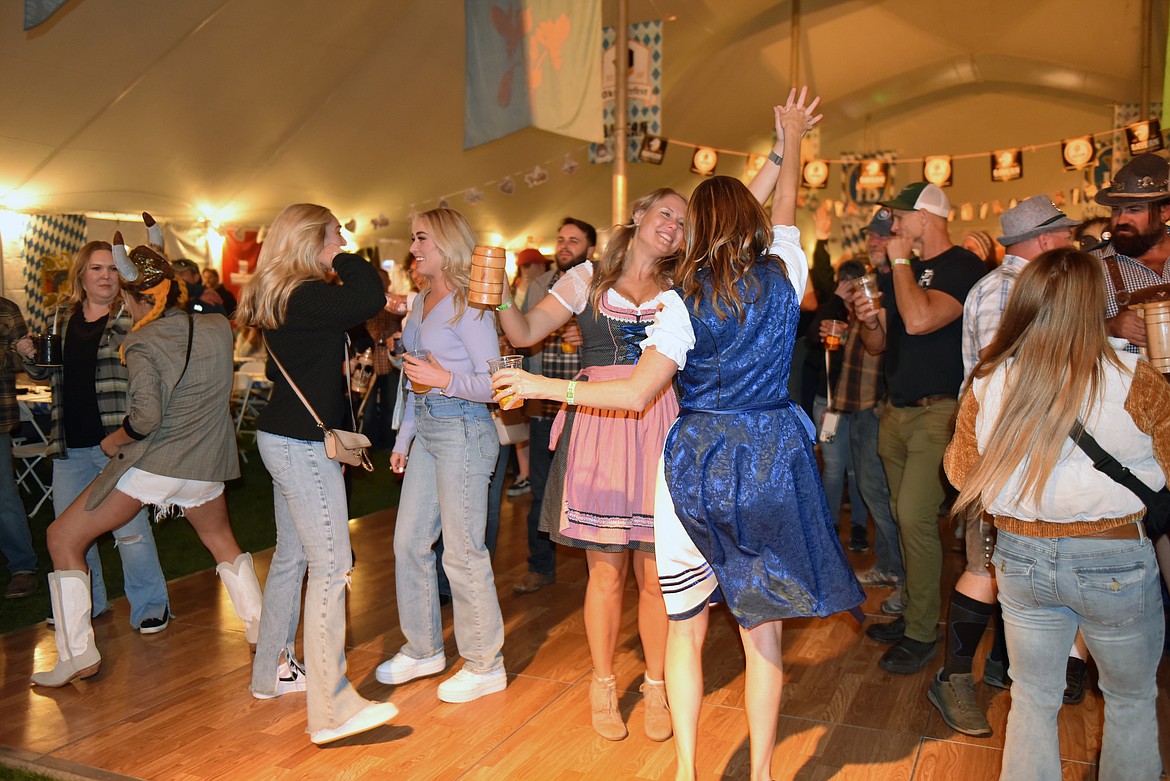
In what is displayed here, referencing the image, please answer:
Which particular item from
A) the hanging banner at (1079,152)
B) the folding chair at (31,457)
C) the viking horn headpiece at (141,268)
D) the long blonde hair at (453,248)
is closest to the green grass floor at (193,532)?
the folding chair at (31,457)

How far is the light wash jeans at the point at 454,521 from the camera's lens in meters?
3.39

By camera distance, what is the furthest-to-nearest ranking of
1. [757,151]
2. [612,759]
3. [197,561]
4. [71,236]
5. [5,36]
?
1. [757,151]
2. [71,236]
3. [5,36]
4. [197,561]
5. [612,759]

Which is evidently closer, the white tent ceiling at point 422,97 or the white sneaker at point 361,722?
the white sneaker at point 361,722

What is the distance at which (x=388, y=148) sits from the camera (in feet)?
44.2

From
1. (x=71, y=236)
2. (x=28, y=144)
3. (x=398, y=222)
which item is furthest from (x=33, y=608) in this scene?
(x=398, y=222)

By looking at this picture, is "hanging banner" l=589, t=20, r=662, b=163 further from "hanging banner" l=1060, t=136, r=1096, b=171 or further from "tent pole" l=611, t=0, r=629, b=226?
"hanging banner" l=1060, t=136, r=1096, b=171

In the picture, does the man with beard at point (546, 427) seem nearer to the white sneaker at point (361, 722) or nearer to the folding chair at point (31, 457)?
the white sneaker at point (361, 722)

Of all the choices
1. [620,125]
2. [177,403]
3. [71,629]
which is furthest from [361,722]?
[620,125]

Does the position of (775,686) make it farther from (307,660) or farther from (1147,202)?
(1147,202)

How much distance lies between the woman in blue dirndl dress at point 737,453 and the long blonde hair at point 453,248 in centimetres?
111

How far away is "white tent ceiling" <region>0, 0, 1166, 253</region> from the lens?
1005 centimetres

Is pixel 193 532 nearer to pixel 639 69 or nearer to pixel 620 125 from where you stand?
pixel 620 125

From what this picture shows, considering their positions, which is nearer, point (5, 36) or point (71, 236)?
point (5, 36)

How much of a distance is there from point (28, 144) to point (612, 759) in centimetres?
1004
